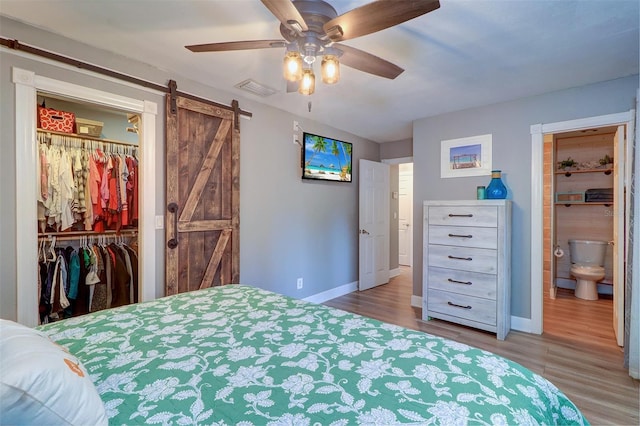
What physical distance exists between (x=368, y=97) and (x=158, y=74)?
6.40 feet

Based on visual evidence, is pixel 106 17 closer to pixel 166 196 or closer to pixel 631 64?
pixel 166 196

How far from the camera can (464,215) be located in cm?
314

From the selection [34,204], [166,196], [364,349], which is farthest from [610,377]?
[34,204]

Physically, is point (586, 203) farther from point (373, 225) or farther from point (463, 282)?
point (373, 225)

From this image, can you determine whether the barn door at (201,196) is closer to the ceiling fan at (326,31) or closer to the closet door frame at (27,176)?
the closet door frame at (27,176)

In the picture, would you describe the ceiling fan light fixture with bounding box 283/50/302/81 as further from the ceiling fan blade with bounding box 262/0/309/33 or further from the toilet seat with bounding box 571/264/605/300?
the toilet seat with bounding box 571/264/605/300

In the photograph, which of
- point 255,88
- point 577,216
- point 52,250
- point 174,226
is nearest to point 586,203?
point 577,216

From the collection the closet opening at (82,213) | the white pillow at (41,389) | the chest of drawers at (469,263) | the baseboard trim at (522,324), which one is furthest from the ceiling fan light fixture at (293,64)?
the baseboard trim at (522,324)

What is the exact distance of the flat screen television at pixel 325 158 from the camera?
380 centimetres

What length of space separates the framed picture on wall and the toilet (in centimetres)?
229

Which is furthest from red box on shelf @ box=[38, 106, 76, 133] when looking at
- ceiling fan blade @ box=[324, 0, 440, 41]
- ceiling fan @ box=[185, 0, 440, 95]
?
ceiling fan blade @ box=[324, 0, 440, 41]

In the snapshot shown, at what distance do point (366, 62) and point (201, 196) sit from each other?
1902 mm

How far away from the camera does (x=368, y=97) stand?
10.1 feet

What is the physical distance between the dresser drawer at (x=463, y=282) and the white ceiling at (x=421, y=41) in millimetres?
1864
